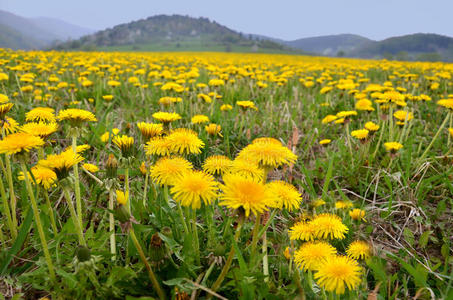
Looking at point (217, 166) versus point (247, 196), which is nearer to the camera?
point (247, 196)

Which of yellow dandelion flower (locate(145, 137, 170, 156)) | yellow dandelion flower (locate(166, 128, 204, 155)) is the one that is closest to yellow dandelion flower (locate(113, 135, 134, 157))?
yellow dandelion flower (locate(145, 137, 170, 156))

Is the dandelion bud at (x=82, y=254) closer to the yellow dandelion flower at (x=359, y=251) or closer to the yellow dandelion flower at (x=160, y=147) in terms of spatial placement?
the yellow dandelion flower at (x=160, y=147)

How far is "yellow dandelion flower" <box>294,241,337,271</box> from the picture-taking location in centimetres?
110

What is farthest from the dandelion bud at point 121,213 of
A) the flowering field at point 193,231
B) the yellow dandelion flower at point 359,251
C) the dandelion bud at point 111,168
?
the yellow dandelion flower at point 359,251

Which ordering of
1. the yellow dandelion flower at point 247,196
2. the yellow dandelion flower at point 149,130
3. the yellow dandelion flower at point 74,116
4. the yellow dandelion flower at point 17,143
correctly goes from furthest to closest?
1. the yellow dandelion flower at point 149,130
2. the yellow dandelion flower at point 74,116
3. the yellow dandelion flower at point 17,143
4. the yellow dandelion flower at point 247,196

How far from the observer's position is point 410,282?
159 centimetres

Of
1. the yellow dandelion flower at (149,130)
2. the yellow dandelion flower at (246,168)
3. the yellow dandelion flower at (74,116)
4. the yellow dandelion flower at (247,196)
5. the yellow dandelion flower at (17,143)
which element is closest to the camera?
the yellow dandelion flower at (247,196)

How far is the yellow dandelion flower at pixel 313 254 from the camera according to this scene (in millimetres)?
1102

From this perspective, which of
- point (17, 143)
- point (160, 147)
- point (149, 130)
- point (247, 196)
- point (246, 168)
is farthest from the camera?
point (149, 130)

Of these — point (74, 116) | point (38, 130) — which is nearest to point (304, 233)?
point (74, 116)

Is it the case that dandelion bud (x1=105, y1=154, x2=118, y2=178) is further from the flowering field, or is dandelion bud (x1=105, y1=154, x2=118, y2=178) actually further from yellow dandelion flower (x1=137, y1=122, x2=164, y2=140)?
yellow dandelion flower (x1=137, y1=122, x2=164, y2=140)

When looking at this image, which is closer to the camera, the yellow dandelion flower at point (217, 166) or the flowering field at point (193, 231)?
the flowering field at point (193, 231)

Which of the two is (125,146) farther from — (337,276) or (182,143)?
Result: (337,276)

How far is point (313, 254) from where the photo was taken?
3.68 feet
